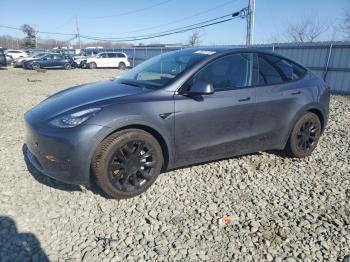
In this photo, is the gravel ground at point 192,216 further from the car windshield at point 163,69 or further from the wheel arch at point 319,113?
the car windshield at point 163,69

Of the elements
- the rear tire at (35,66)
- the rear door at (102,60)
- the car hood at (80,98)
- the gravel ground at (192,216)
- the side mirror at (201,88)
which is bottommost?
the gravel ground at (192,216)

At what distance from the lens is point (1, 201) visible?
3217mm

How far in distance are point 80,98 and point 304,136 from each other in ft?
10.9

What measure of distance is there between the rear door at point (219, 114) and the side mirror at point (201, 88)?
139mm

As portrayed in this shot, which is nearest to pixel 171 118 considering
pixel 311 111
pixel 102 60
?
pixel 311 111

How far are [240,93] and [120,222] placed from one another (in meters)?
2.12

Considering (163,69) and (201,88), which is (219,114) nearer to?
(201,88)

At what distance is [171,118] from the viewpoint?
10.9ft

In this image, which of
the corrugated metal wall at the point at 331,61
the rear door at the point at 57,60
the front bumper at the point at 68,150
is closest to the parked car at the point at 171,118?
the front bumper at the point at 68,150

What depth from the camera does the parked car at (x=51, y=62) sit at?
2409 cm

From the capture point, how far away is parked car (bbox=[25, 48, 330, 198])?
3008 millimetres

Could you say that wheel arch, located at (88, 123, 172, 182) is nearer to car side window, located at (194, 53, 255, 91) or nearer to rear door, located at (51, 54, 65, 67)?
car side window, located at (194, 53, 255, 91)

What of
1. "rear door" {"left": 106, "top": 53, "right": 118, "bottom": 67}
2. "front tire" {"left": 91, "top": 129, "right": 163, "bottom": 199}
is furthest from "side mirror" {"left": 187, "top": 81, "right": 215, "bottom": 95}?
"rear door" {"left": 106, "top": 53, "right": 118, "bottom": 67}

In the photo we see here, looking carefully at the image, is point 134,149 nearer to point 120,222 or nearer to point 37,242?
point 120,222
